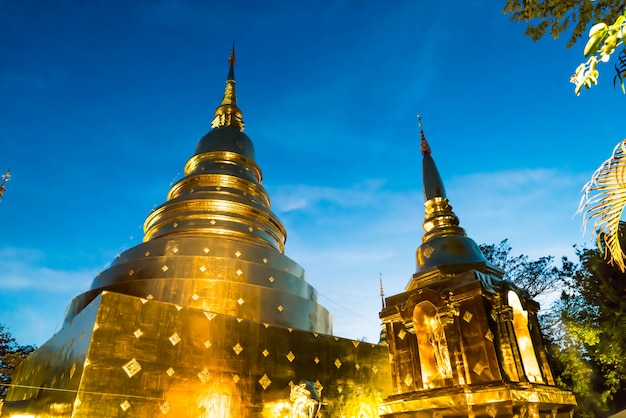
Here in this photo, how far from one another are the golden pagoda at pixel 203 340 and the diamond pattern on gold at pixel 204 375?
0.06 feet

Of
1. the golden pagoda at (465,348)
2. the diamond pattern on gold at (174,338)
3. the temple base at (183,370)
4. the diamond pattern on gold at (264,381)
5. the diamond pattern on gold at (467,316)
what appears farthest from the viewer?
the diamond pattern on gold at (467,316)

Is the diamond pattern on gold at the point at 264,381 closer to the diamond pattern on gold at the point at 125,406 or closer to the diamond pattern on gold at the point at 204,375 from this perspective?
the diamond pattern on gold at the point at 204,375

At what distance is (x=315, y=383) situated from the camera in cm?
862

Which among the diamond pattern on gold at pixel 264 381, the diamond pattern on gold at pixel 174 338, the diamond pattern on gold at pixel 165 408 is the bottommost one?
the diamond pattern on gold at pixel 165 408

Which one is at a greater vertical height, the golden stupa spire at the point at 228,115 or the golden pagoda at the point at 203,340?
the golden stupa spire at the point at 228,115

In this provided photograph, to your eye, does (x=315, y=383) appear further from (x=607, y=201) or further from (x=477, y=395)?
(x=607, y=201)

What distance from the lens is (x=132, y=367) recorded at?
23.0ft

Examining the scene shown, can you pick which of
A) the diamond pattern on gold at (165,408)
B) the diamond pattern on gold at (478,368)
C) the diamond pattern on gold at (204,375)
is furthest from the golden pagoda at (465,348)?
the diamond pattern on gold at (165,408)

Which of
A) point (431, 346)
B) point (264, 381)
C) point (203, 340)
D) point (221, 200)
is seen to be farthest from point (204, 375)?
point (221, 200)

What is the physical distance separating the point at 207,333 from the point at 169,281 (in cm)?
254

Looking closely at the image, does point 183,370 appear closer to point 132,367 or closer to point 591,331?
point 132,367

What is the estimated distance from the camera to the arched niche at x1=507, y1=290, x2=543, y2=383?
27.8 feet

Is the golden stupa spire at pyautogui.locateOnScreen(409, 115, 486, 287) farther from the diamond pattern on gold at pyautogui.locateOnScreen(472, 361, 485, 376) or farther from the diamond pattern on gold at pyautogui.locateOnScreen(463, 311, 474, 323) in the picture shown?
the diamond pattern on gold at pyautogui.locateOnScreen(472, 361, 485, 376)

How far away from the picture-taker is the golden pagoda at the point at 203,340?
6.99m
